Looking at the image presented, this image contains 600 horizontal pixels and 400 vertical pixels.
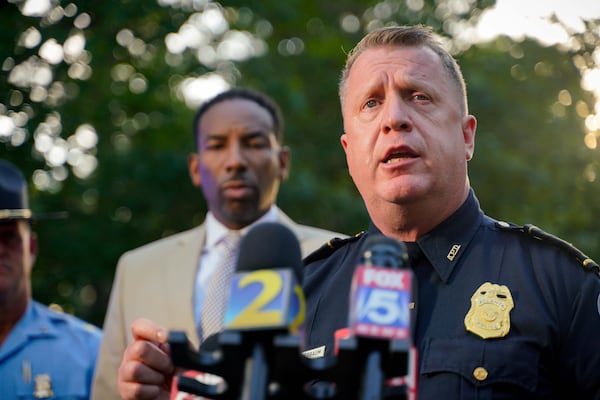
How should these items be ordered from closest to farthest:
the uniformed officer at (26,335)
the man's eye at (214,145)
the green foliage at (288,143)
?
the uniformed officer at (26,335) → the man's eye at (214,145) → the green foliage at (288,143)

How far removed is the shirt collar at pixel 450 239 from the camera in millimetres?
3109

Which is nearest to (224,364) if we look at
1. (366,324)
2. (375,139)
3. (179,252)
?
(366,324)

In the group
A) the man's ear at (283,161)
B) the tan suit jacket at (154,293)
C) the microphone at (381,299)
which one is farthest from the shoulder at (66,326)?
the microphone at (381,299)

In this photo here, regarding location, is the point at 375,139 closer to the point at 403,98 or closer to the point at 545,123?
the point at 403,98

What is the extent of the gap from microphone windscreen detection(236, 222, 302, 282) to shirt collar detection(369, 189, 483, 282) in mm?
910

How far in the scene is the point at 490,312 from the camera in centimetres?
289

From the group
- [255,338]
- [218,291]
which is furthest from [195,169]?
[255,338]

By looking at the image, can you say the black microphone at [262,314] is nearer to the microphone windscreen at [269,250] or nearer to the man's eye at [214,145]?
the microphone windscreen at [269,250]

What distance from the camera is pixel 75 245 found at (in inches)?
466

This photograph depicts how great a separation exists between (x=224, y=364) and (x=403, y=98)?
4.79 feet

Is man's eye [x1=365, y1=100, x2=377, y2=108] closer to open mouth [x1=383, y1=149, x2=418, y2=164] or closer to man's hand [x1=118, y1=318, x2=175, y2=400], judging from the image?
open mouth [x1=383, y1=149, x2=418, y2=164]

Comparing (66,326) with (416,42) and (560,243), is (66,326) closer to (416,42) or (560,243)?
(416,42)

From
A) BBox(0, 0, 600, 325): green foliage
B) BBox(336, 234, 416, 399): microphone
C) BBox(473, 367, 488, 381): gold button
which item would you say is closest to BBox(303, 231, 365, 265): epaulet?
BBox(473, 367, 488, 381): gold button

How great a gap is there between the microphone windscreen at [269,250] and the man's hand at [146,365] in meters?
0.48
